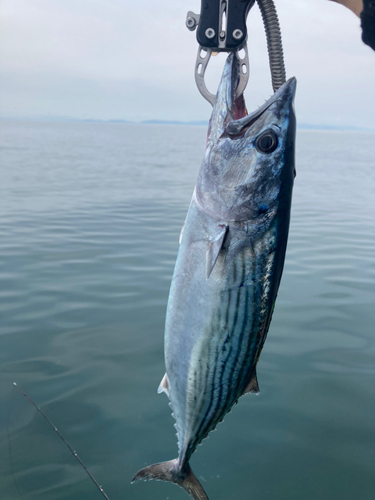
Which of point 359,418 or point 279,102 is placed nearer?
point 279,102

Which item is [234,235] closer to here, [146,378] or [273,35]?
[273,35]

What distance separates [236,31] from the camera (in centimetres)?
218

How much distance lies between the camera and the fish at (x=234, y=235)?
7.02 ft

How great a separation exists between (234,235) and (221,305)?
35 cm

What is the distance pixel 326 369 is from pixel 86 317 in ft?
10.9

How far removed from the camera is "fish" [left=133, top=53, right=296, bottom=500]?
7.02 feet

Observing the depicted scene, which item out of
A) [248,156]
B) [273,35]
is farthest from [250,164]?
[273,35]

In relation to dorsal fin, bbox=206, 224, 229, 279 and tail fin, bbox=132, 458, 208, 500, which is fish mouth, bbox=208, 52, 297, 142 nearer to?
dorsal fin, bbox=206, 224, 229, 279

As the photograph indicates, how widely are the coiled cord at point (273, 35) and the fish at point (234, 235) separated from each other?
0.16 meters

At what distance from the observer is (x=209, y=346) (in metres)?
2.23

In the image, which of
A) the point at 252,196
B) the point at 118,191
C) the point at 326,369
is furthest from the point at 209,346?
the point at 118,191

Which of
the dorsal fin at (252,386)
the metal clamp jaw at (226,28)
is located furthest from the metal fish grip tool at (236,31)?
the dorsal fin at (252,386)

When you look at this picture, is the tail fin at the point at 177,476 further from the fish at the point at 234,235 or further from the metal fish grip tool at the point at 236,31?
the metal fish grip tool at the point at 236,31

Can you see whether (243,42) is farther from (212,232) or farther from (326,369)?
(326,369)
